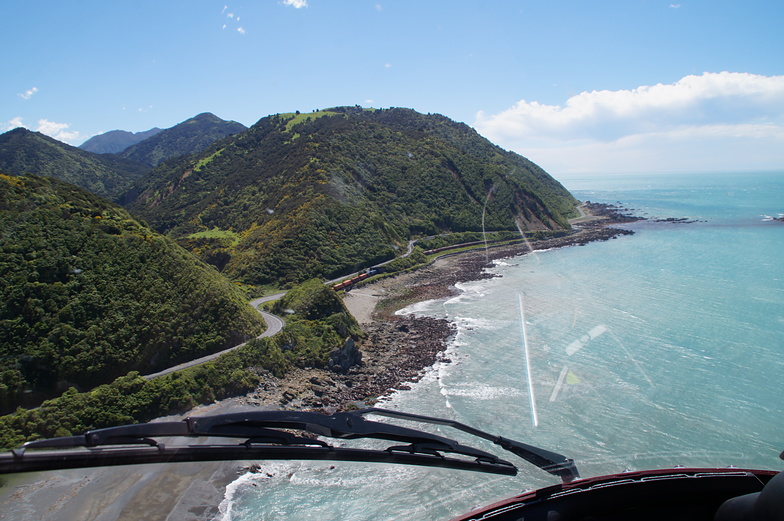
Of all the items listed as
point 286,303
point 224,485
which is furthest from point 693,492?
point 286,303

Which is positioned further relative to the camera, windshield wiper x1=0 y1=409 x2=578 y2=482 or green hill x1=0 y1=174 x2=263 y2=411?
green hill x1=0 y1=174 x2=263 y2=411

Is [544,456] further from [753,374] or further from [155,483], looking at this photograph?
[753,374]

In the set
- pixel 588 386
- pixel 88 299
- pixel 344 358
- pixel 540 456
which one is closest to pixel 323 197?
pixel 344 358

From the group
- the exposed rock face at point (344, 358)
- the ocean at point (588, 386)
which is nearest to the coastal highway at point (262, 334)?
the exposed rock face at point (344, 358)

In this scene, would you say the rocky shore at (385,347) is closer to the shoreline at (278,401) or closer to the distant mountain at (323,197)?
the shoreline at (278,401)

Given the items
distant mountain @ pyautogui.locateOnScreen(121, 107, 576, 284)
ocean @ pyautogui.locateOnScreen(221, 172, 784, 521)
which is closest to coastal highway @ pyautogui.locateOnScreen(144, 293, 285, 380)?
distant mountain @ pyautogui.locateOnScreen(121, 107, 576, 284)

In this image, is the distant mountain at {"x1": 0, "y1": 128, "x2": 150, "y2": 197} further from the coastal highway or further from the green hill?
the green hill
